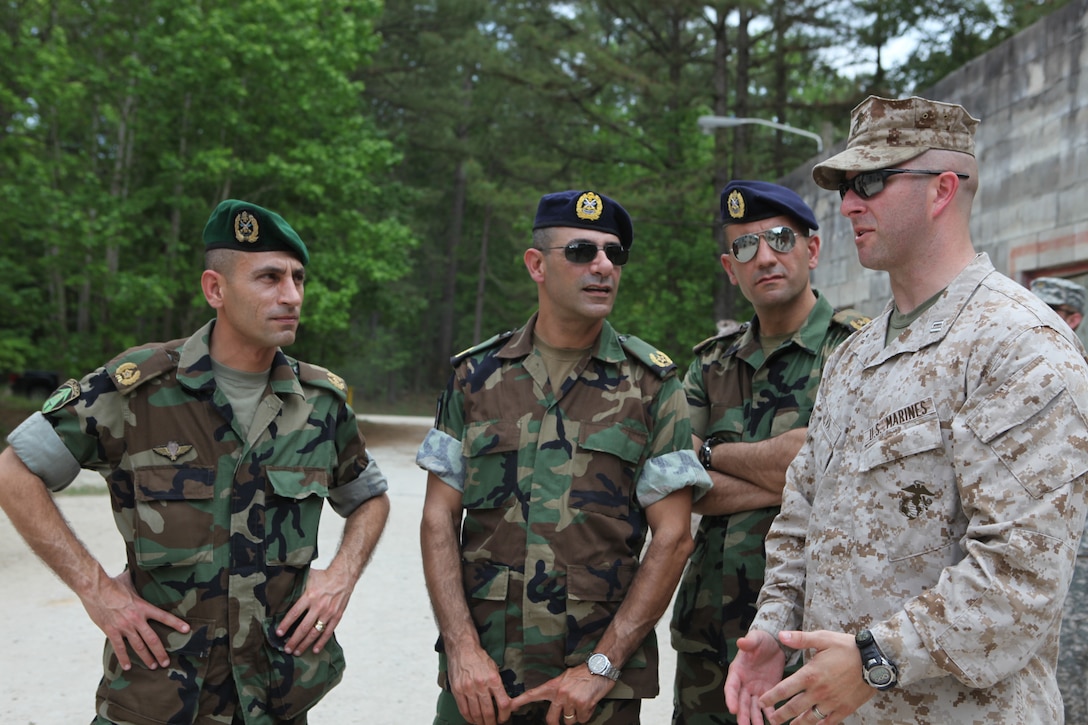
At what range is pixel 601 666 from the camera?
2879 mm

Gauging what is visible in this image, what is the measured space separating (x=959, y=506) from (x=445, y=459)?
1.71 m

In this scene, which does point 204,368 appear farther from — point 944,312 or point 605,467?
point 944,312

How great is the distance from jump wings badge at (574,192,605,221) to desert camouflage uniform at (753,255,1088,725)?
1.20m

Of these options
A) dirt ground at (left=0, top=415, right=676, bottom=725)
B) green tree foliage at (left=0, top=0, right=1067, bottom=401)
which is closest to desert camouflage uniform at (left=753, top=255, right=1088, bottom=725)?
dirt ground at (left=0, top=415, right=676, bottom=725)

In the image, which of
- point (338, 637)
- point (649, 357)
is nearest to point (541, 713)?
point (649, 357)

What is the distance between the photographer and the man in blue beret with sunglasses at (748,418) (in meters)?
3.28

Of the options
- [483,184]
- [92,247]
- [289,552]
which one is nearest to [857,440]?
[289,552]

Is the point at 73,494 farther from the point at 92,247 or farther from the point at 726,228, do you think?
the point at 726,228

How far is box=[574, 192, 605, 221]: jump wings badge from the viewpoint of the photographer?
3.29m

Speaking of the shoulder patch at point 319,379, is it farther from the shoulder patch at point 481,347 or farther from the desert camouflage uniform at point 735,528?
the desert camouflage uniform at point 735,528

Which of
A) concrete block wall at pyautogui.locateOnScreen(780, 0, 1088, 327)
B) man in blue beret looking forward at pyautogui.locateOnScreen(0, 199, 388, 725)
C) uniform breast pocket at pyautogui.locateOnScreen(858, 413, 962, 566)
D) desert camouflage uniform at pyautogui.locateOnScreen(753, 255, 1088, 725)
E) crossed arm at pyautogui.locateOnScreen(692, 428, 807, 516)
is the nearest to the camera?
desert camouflage uniform at pyautogui.locateOnScreen(753, 255, 1088, 725)

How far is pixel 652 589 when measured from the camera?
9.74ft

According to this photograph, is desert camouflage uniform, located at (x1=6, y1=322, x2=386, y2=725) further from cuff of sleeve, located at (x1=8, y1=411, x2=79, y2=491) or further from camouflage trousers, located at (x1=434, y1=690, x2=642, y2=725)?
camouflage trousers, located at (x1=434, y1=690, x2=642, y2=725)

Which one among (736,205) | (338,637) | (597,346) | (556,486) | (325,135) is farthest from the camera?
(325,135)
